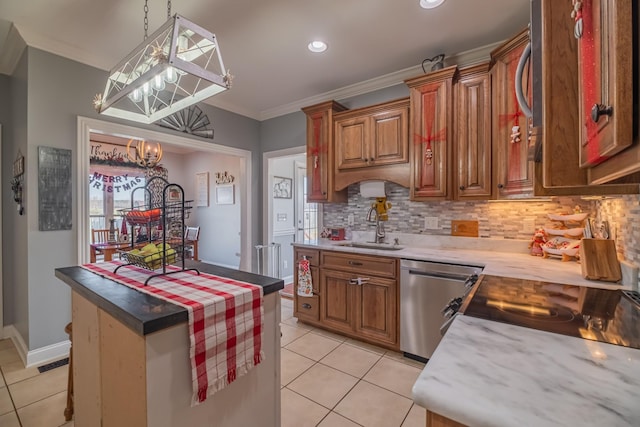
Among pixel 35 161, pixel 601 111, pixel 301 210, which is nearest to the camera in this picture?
pixel 601 111

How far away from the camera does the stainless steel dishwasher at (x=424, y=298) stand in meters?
2.14

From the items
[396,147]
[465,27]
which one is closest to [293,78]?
[396,147]

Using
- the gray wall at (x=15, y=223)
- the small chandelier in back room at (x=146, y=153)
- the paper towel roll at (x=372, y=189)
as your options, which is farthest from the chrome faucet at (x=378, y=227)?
the small chandelier in back room at (x=146, y=153)

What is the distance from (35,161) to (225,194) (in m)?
3.58

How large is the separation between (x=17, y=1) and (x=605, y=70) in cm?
317

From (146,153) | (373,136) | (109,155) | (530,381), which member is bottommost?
(530,381)

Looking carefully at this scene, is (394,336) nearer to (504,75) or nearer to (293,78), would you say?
(504,75)

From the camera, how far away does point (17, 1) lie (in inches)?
74.8

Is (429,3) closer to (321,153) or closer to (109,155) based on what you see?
(321,153)

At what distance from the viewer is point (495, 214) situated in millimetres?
2527

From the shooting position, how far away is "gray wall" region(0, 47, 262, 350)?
7.49ft

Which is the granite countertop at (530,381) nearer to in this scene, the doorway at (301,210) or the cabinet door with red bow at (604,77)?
the cabinet door with red bow at (604,77)

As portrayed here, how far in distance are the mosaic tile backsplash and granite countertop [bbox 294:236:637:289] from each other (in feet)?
0.30

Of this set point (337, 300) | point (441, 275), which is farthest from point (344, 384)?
point (441, 275)
